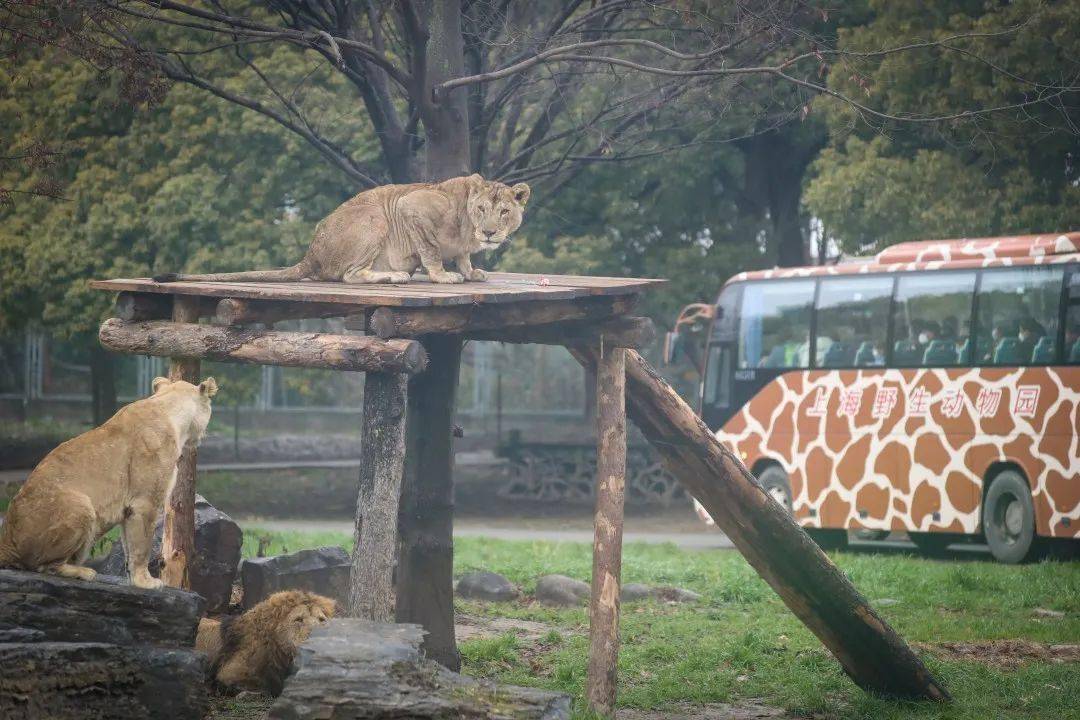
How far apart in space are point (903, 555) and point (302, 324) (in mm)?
21327

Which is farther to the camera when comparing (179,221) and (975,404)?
(179,221)

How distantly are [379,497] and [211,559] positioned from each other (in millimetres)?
3202

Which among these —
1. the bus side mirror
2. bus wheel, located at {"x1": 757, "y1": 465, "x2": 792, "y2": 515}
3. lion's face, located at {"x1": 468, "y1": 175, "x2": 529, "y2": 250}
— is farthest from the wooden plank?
bus wheel, located at {"x1": 757, "y1": 465, "x2": 792, "y2": 515}

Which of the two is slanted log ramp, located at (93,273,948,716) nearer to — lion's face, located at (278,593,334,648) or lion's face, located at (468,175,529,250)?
lion's face, located at (468,175,529,250)

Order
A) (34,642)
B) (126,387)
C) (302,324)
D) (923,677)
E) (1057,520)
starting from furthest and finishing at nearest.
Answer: (302,324) < (126,387) < (1057,520) < (923,677) < (34,642)

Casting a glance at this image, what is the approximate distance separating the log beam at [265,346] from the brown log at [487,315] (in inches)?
5.8

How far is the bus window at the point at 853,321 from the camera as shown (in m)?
18.8

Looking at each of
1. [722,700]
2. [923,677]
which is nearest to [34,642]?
[722,700]

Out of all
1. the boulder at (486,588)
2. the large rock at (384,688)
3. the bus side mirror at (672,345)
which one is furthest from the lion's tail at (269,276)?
the bus side mirror at (672,345)

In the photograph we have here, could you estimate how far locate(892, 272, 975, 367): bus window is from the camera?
58.9 ft

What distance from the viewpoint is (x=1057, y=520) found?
16922mm

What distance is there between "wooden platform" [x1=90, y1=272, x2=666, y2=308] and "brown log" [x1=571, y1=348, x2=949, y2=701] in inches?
25.8

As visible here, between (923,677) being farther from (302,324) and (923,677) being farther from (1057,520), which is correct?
(302,324)

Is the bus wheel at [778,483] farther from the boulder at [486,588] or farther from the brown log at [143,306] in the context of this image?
the brown log at [143,306]
